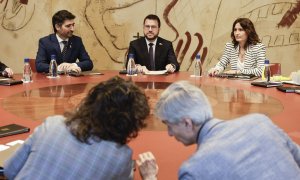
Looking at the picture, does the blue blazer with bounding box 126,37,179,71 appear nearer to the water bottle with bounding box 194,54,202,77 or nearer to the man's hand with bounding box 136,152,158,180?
the water bottle with bounding box 194,54,202,77

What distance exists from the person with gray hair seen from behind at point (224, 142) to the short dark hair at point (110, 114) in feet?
0.28

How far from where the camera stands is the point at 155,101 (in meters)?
2.81

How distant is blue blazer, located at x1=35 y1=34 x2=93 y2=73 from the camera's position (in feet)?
14.5

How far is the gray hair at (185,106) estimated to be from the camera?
1.34m

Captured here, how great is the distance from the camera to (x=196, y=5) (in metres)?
5.79

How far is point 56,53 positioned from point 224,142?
11.9ft

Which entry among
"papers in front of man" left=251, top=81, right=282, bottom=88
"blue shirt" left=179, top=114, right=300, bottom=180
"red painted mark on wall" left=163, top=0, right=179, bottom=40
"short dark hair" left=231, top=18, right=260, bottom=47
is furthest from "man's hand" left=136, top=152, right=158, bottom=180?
"red painted mark on wall" left=163, top=0, right=179, bottom=40

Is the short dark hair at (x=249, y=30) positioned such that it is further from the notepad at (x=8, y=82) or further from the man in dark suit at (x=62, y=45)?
the notepad at (x=8, y=82)

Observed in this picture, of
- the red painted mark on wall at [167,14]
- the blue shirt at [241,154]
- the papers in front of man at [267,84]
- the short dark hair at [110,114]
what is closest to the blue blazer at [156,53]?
the red painted mark on wall at [167,14]

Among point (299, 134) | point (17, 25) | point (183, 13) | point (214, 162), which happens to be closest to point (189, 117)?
point (214, 162)

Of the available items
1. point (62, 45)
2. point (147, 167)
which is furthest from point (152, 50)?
point (147, 167)

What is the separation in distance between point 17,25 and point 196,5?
264cm

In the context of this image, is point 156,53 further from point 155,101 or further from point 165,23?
point 155,101

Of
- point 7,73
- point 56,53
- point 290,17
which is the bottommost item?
point 7,73
